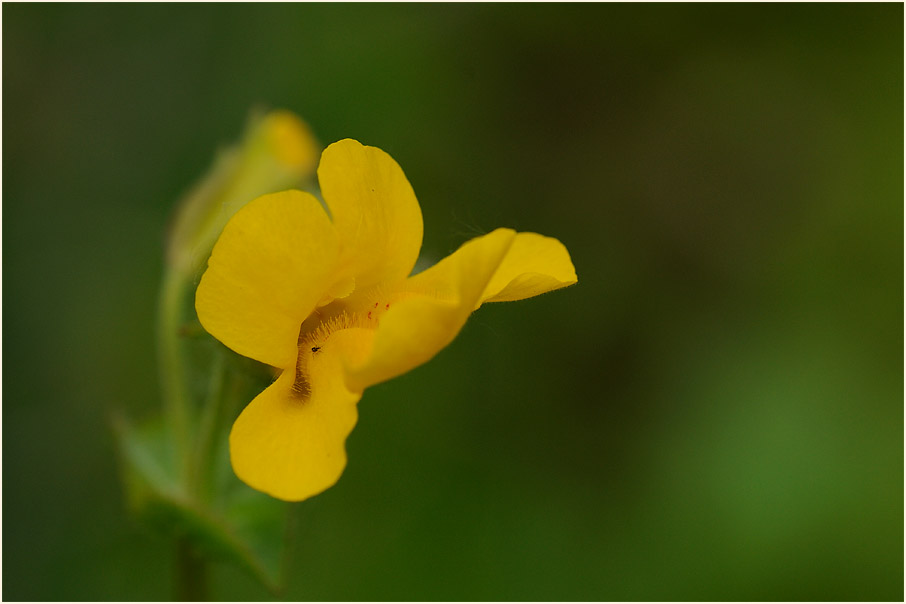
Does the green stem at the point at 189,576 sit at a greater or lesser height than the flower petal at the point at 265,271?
lesser

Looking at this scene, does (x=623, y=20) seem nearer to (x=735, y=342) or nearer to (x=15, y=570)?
(x=735, y=342)

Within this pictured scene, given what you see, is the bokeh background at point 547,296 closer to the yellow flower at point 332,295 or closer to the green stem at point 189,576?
the green stem at point 189,576

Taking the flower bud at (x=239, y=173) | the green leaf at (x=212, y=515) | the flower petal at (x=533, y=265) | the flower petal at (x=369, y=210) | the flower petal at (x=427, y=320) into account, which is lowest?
the green leaf at (x=212, y=515)

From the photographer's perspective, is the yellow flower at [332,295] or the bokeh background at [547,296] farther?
the bokeh background at [547,296]

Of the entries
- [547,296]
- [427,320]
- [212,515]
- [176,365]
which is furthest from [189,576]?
[547,296]

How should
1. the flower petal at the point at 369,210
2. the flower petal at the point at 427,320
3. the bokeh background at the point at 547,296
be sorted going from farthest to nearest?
the bokeh background at the point at 547,296
the flower petal at the point at 369,210
the flower petal at the point at 427,320

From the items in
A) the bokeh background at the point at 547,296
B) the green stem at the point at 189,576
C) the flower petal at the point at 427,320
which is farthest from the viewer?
the bokeh background at the point at 547,296

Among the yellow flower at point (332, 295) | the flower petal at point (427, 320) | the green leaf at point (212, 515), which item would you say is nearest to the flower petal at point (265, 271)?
the yellow flower at point (332, 295)
